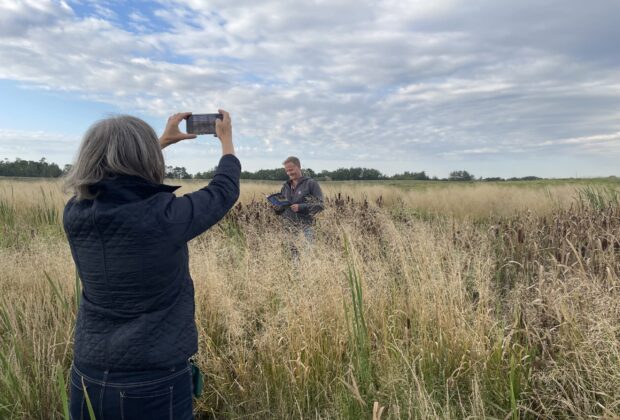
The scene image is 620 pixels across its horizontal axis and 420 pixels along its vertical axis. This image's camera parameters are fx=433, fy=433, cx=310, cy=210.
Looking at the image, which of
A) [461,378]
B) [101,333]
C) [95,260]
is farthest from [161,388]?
[461,378]

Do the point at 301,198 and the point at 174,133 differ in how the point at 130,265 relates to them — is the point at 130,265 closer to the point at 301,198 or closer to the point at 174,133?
the point at 174,133

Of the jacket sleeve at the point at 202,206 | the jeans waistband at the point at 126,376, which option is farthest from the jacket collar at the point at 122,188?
the jeans waistband at the point at 126,376

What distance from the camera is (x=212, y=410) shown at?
2803mm

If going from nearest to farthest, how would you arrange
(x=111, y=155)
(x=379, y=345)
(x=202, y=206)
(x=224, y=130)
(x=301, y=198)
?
(x=111, y=155) < (x=202, y=206) < (x=224, y=130) < (x=379, y=345) < (x=301, y=198)

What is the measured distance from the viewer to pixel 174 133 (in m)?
2.11

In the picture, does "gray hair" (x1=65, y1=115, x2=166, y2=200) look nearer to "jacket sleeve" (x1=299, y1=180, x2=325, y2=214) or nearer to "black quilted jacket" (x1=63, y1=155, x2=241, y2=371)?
"black quilted jacket" (x1=63, y1=155, x2=241, y2=371)

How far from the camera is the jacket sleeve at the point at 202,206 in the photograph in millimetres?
1613

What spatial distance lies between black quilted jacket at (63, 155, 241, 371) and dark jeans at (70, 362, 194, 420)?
5cm

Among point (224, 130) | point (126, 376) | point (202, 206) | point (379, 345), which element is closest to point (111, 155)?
point (202, 206)

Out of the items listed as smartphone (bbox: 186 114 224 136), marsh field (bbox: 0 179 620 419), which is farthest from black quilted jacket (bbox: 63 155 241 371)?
marsh field (bbox: 0 179 620 419)

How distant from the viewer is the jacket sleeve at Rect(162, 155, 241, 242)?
1613mm

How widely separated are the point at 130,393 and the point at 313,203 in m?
5.01

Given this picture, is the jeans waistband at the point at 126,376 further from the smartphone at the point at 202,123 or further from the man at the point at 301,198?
the man at the point at 301,198

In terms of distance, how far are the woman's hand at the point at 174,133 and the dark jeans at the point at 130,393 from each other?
105 cm
